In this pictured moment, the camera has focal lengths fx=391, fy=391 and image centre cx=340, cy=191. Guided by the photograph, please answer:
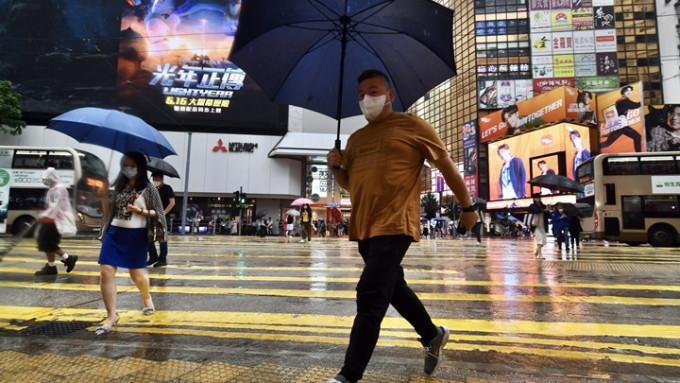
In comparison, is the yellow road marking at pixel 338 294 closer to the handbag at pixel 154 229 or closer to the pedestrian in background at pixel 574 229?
the handbag at pixel 154 229

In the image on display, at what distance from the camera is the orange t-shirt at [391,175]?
2006 mm

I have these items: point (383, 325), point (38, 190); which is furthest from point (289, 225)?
point (38, 190)

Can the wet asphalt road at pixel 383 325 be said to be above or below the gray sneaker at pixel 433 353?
below

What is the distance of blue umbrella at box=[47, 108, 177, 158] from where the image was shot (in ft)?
13.5

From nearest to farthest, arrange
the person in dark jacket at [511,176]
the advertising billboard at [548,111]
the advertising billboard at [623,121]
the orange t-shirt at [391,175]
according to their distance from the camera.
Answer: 1. the orange t-shirt at [391,175]
2. the advertising billboard at [623,121]
3. the advertising billboard at [548,111]
4. the person in dark jacket at [511,176]

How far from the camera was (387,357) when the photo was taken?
2.48 meters

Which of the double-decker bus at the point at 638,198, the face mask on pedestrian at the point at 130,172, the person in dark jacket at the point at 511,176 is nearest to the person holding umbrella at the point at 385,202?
the face mask on pedestrian at the point at 130,172

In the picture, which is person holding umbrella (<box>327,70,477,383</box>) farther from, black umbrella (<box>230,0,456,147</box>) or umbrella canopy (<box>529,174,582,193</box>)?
umbrella canopy (<box>529,174,582,193</box>)

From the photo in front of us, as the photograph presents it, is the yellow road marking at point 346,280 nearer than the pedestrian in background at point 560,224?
Yes

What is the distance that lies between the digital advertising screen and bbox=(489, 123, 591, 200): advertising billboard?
24.1m

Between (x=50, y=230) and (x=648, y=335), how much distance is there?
4945 mm

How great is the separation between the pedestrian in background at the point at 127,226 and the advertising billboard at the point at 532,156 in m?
34.3

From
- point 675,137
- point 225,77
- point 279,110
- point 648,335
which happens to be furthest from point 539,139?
point 648,335

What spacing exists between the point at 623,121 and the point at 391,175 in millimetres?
42461
